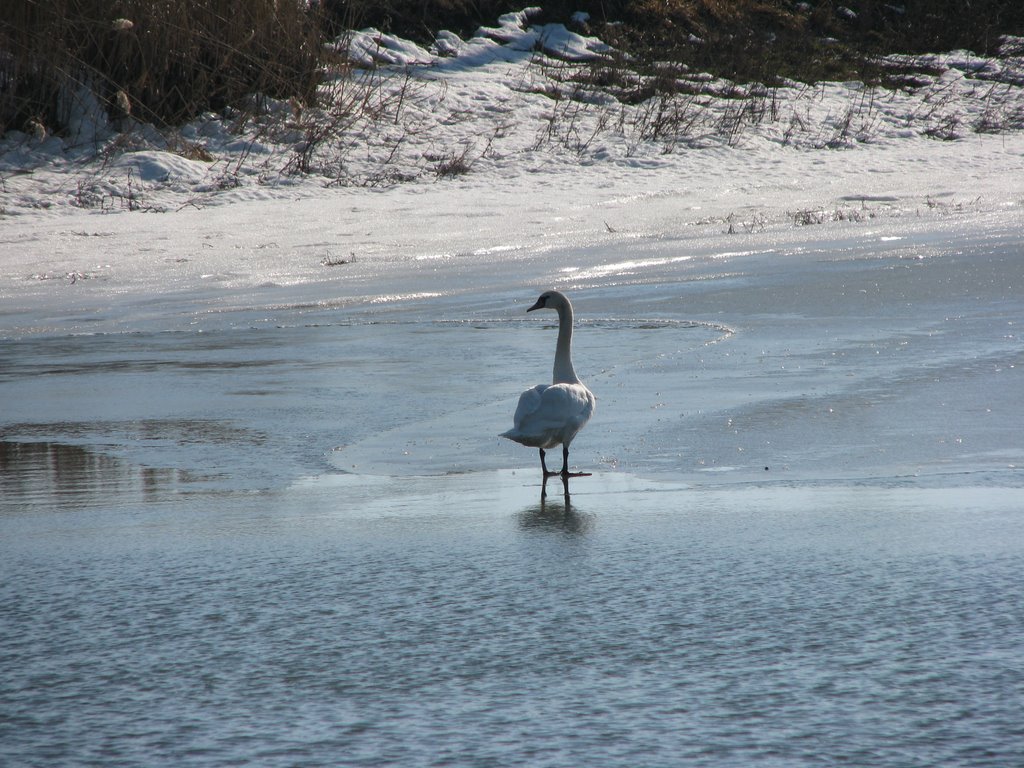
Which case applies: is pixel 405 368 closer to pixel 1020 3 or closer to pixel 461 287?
pixel 461 287

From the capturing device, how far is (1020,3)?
31781 mm

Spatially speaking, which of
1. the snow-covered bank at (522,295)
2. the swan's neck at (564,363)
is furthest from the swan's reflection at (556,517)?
the swan's neck at (564,363)

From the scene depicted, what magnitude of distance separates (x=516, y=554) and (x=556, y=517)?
0.53 metres

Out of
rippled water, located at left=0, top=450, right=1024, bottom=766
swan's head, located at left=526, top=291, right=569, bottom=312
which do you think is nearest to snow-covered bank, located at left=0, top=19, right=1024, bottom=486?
swan's head, located at left=526, top=291, right=569, bottom=312

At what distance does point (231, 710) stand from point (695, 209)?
15.1 m

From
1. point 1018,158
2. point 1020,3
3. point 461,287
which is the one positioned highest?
point 1020,3

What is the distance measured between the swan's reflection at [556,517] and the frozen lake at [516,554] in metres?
0.02

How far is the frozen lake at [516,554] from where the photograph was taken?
9.12 feet

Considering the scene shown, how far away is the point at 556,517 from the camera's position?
4.63m

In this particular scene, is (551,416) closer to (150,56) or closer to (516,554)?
(516,554)

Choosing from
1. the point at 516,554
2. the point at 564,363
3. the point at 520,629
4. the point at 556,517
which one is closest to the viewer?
the point at 520,629

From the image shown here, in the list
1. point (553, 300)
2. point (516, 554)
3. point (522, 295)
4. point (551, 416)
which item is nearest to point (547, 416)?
point (551, 416)

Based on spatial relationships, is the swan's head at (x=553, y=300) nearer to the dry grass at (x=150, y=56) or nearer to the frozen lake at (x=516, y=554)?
the frozen lake at (x=516, y=554)

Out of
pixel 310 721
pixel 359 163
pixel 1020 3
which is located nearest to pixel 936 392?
pixel 310 721
